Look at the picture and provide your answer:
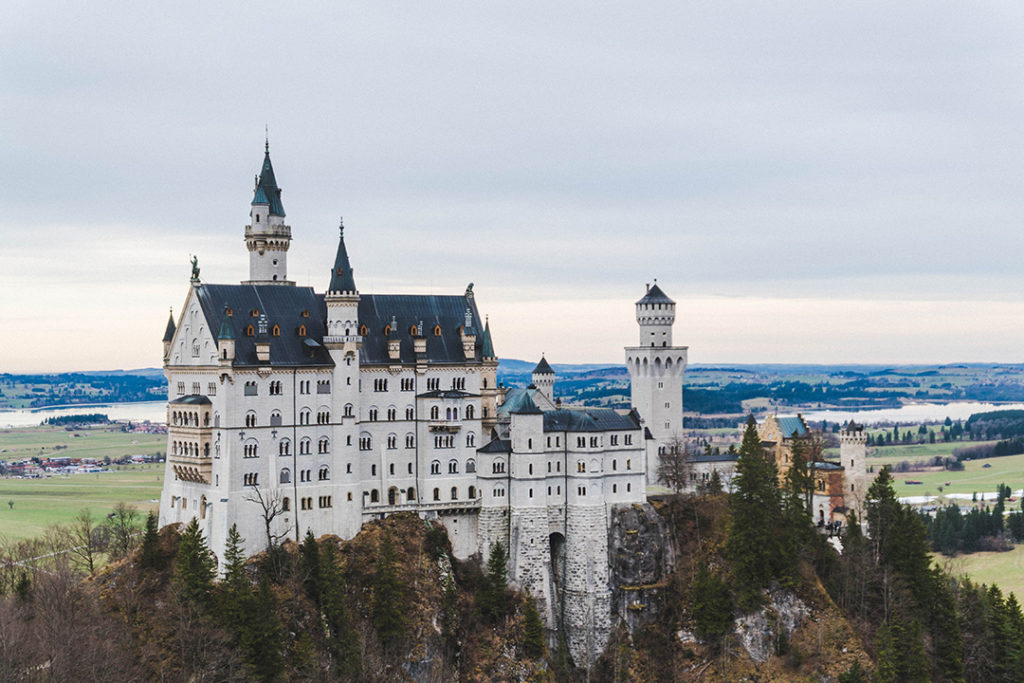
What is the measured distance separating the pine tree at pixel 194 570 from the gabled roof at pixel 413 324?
72.5 ft

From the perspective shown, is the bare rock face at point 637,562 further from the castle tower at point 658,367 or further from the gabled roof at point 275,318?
the gabled roof at point 275,318

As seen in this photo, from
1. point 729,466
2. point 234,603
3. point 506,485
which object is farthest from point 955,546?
point 234,603

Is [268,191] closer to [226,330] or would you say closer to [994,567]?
[226,330]

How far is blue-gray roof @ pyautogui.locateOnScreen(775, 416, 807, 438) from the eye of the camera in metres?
125

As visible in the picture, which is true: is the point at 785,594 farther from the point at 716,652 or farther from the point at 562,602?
the point at 562,602

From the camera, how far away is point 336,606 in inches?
3654

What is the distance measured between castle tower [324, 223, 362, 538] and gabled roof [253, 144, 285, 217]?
11134 millimetres

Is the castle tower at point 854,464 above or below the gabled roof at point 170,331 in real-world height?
below

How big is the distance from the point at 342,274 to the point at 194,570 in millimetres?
28329

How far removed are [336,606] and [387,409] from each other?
19.4 m

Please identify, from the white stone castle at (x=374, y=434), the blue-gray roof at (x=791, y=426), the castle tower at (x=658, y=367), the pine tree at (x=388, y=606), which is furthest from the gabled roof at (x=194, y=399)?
the blue-gray roof at (x=791, y=426)

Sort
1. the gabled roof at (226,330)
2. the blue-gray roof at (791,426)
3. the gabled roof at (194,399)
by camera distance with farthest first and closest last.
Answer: the blue-gray roof at (791,426)
the gabled roof at (194,399)
the gabled roof at (226,330)

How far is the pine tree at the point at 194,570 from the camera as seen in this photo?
88438 millimetres

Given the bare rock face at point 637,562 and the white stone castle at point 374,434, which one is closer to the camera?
the white stone castle at point 374,434
